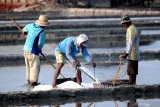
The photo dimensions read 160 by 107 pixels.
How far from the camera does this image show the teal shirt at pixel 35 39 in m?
12.4

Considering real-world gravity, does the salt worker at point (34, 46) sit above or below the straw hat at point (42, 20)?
below

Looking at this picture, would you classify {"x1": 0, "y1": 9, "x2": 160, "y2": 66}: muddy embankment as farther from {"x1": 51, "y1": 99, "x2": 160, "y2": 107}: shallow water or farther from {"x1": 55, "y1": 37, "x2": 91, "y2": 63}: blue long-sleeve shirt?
{"x1": 51, "y1": 99, "x2": 160, "y2": 107}: shallow water

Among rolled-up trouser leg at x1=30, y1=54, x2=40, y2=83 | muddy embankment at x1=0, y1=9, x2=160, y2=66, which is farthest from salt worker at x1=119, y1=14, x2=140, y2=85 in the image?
muddy embankment at x1=0, y1=9, x2=160, y2=66

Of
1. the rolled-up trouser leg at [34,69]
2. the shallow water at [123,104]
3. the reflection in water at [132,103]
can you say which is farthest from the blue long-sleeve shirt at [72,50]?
the rolled-up trouser leg at [34,69]

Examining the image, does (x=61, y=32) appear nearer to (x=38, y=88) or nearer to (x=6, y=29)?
(x=6, y=29)

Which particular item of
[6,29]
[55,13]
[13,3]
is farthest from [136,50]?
[13,3]

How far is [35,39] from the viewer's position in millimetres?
12406

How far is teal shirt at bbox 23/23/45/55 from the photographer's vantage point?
12.4 m

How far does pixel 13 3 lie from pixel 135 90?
48321 millimetres

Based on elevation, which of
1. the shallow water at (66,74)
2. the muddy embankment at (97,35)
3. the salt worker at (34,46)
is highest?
the salt worker at (34,46)

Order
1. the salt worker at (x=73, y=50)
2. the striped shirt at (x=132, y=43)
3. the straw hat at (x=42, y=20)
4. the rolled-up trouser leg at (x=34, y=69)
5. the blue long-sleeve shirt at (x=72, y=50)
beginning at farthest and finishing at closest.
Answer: the rolled-up trouser leg at (x=34, y=69), the straw hat at (x=42, y=20), the striped shirt at (x=132, y=43), the blue long-sleeve shirt at (x=72, y=50), the salt worker at (x=73, y=50)

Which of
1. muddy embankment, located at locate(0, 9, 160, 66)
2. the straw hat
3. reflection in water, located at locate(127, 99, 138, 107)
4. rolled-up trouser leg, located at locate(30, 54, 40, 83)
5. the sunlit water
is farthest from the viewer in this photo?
muddy embankment, located at locate(0, 9, 160, 66)

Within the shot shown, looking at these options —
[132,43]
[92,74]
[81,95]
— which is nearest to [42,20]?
[92,74]

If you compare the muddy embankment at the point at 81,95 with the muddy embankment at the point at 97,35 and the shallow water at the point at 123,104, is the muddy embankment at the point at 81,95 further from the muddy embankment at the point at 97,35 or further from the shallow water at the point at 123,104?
the muddy embankment at the point at 97,35
